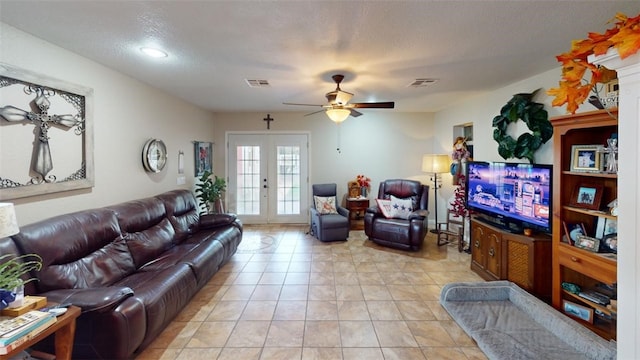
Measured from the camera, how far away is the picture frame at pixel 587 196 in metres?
2.29

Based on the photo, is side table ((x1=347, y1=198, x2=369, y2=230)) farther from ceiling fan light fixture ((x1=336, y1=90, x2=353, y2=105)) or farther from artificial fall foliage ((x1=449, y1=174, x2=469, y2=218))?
ceiling fan light fixture ((x1=336, y1=90, x2=353, y2=105))

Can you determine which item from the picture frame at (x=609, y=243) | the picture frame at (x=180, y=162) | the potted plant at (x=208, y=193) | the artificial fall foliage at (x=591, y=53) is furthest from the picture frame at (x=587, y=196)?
the picture frame at (x=180, y=162)

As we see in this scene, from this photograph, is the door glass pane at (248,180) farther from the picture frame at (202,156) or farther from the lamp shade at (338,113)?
the lamp shade at (338,113)

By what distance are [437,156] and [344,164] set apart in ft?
6.18

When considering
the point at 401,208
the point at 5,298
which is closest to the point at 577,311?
the point at 401,208

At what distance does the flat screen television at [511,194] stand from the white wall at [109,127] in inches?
175

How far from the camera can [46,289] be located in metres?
1.94

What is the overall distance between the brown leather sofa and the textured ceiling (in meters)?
1.51

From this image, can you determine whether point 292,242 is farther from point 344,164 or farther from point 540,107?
point 540,107

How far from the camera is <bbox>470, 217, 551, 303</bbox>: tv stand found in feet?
9.07

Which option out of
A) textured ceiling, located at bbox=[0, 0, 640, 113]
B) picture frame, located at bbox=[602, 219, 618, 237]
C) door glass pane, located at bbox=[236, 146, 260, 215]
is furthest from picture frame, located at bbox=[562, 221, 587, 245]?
door glass pane, located at bbox=[236, 146, 260, 215]

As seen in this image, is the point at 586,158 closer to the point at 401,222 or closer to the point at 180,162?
the point at 401,222

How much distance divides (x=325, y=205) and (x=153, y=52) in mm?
3678

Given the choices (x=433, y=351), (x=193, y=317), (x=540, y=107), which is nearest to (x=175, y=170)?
(x=193, y=317)
